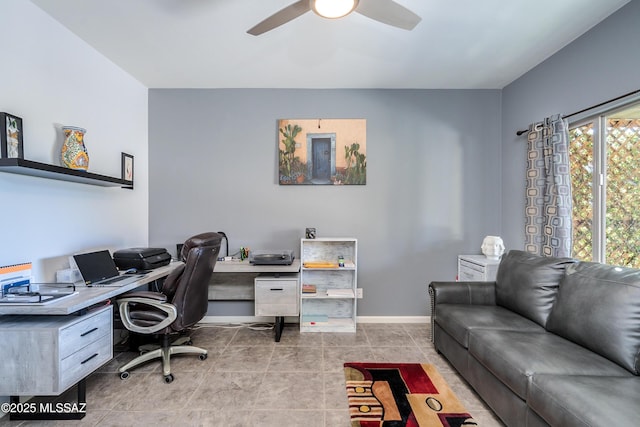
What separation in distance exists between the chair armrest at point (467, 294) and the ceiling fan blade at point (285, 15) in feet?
7.74

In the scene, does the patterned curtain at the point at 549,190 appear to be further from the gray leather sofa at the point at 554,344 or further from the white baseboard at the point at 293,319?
the white baseboard at the point at 293,319

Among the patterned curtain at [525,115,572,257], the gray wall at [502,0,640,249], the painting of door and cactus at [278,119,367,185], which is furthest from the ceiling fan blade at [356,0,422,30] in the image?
the patterned curtain at [525,115,572,257]

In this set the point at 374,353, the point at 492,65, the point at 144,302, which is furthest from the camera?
the point at 492,65

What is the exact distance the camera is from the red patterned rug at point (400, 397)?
65.0 inches

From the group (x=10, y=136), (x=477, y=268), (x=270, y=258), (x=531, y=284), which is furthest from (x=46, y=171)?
(x=477, y=268)

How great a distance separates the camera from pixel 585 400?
1142 millimetres

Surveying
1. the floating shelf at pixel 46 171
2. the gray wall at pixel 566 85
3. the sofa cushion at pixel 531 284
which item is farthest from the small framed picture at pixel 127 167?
the gray wall at pixel 566 85

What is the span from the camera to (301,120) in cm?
319

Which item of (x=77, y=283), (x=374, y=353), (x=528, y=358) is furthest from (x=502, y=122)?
(x=77, y=283)

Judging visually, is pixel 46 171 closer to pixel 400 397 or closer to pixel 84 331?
pixel 84 331

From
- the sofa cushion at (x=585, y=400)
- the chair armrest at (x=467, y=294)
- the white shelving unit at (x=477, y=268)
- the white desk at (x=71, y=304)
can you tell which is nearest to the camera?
the sofa cushion at (x=585, y=400)

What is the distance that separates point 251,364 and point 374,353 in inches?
43.1

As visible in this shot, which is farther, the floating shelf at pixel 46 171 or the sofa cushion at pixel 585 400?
the floating shelf at pixel 46 171

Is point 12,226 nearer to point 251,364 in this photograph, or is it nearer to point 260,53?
point 251,364
